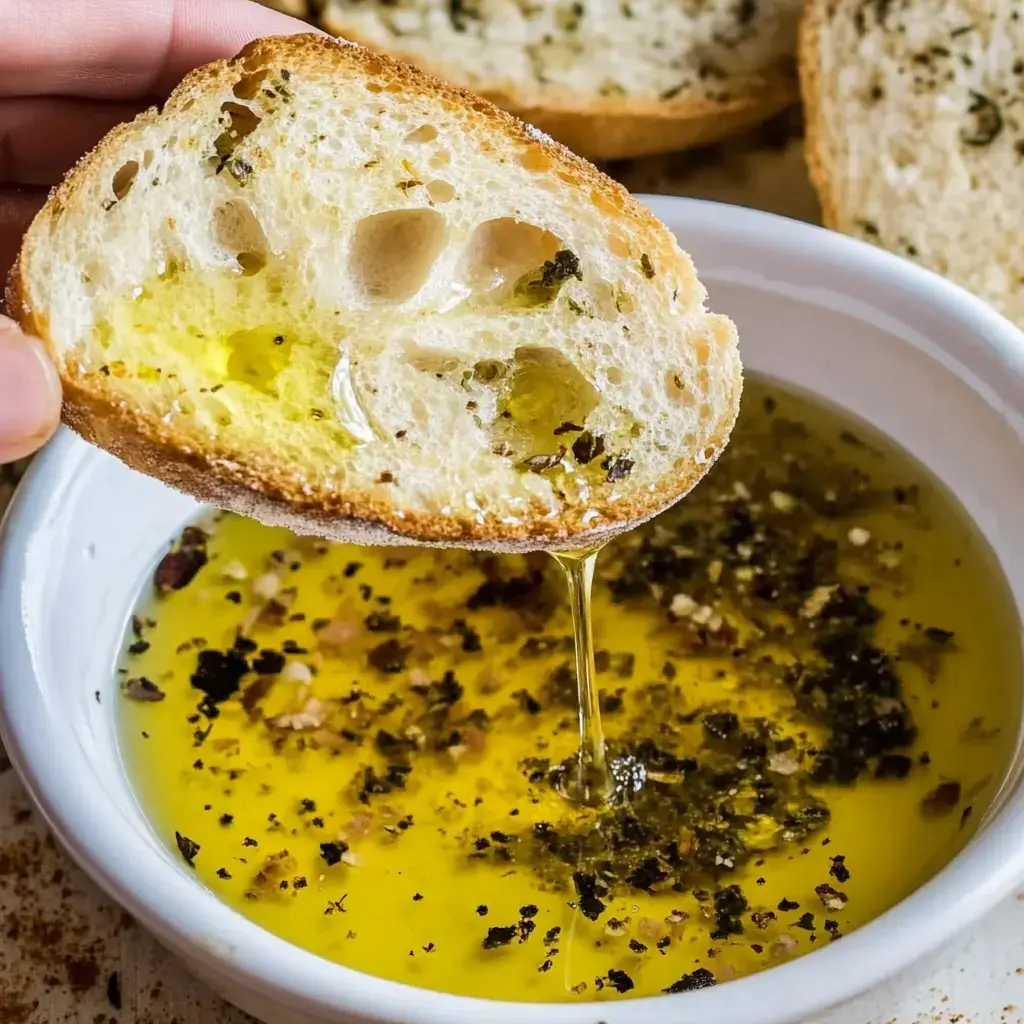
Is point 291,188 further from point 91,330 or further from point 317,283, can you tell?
point 91,330

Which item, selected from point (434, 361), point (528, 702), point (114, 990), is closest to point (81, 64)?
point (434, 361)

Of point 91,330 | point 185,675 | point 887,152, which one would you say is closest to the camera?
point 91,330

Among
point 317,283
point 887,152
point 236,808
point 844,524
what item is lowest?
point 236,808

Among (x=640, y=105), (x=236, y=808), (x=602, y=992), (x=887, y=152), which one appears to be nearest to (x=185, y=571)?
(x=236, y=808)

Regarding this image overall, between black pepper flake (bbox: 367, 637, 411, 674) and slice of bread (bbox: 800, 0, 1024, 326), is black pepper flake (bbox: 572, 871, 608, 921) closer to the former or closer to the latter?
black pepper flake (bbox: 367, 637, 411, 674)

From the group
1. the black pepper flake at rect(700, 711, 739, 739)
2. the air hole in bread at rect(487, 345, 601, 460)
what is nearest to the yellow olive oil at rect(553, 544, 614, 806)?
the black pepper flake at rect(700, 711, 739, 739)

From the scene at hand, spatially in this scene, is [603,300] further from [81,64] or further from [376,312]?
[81,64]
